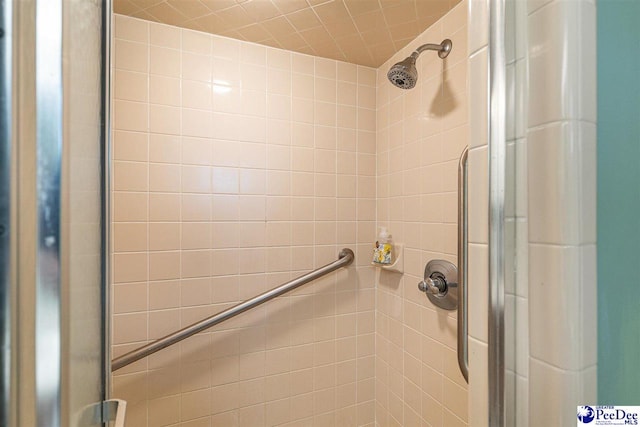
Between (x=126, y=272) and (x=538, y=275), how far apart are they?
1226mm

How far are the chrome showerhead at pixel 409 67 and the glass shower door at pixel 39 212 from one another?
0.92m

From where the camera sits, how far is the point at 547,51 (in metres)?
0.37

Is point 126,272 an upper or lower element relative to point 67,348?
lower

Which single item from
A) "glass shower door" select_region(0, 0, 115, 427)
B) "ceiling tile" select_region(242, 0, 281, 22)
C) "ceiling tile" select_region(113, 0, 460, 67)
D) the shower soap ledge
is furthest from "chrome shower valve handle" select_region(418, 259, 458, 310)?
"ceiling tile" select_region(242, 0, 281, 22)

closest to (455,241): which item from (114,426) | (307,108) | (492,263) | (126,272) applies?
(492,263)

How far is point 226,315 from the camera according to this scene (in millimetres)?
1105

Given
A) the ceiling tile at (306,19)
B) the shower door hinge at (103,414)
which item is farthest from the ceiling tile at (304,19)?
the shower door hinge at (103,414)

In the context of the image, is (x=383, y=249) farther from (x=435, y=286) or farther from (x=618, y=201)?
(x=618, y=201)

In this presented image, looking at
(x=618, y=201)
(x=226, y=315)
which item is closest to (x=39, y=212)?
(x=618, y=201)

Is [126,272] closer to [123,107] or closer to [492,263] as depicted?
[123,107]

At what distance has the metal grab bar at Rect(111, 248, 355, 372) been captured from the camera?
987 mm

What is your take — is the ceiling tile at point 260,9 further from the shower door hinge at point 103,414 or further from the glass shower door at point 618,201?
the shower door hinge at point 103,414

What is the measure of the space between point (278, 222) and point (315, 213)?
0.59 feet

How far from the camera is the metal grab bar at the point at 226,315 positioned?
0.99m
